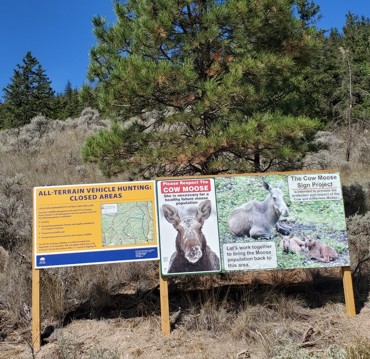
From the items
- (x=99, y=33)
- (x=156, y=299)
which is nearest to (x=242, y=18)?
(x=99, y=33)

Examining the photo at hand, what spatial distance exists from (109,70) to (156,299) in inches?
134

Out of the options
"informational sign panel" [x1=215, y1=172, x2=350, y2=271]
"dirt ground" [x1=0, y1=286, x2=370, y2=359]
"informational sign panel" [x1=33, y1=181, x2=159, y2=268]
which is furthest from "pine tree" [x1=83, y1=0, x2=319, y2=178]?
"dirt ground" [x1=0, y1=286, x2=370, y2=359]

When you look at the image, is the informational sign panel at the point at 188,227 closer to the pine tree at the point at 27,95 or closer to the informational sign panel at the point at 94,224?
the informational sign panel at the point at 94,224

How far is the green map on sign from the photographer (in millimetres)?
5061

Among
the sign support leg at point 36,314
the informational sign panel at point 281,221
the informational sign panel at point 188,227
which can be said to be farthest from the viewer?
the informational sign panel at point 281,221

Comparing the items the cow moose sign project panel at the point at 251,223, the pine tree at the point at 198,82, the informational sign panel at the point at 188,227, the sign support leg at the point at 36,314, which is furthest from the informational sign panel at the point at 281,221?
the sign support leg at the point at 36,314

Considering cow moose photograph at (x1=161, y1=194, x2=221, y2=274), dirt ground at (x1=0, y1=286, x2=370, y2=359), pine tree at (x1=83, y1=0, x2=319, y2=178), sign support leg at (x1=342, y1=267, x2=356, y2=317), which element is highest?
pine tree at (x1=83, y1=0, x2=319, y2=178)

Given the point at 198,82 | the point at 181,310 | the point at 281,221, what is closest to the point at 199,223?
the point at 281,221

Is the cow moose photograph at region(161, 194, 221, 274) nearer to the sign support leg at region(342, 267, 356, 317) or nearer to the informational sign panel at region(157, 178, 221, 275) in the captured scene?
the informational sign panel at region(157, 178, 221, 275)

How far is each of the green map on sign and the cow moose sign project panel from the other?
159 millimetres

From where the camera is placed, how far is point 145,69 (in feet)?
18.9

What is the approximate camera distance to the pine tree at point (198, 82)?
589 centimetres

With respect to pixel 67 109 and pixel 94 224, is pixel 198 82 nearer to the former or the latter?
pixel 94 224

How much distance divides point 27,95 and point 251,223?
3399 cm
